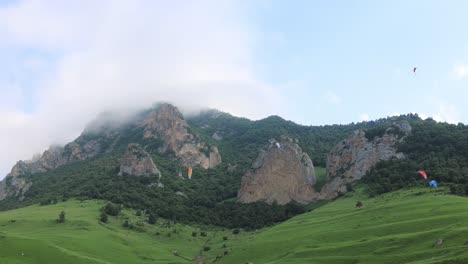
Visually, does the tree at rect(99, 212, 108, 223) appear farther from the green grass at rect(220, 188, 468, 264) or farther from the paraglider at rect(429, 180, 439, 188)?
the paraglider at rect(429, 180, 439, 188)

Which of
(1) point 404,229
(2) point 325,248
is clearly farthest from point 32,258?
(1) point 404,229

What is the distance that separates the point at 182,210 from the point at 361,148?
5804 centimetres

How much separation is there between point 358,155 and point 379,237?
8876cm

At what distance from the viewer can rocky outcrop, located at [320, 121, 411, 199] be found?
13862 centimetres

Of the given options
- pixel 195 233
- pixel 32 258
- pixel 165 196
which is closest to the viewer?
pixel 32 258

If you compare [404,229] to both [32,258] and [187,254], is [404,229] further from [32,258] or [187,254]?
[32,258]

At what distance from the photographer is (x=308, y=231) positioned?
82.9m

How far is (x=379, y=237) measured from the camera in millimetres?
58719

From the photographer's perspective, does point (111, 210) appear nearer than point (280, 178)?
Yes

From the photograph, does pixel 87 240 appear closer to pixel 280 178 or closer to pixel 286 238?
pixel 286 238

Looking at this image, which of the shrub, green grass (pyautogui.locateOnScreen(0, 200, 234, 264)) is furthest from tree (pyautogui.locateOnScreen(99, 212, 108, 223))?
the shrub

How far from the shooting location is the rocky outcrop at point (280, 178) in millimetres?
148875

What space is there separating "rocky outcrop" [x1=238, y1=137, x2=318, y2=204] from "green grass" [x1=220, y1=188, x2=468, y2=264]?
4442 centimetres

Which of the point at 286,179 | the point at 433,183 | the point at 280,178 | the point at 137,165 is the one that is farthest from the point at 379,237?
the point at 137,165
